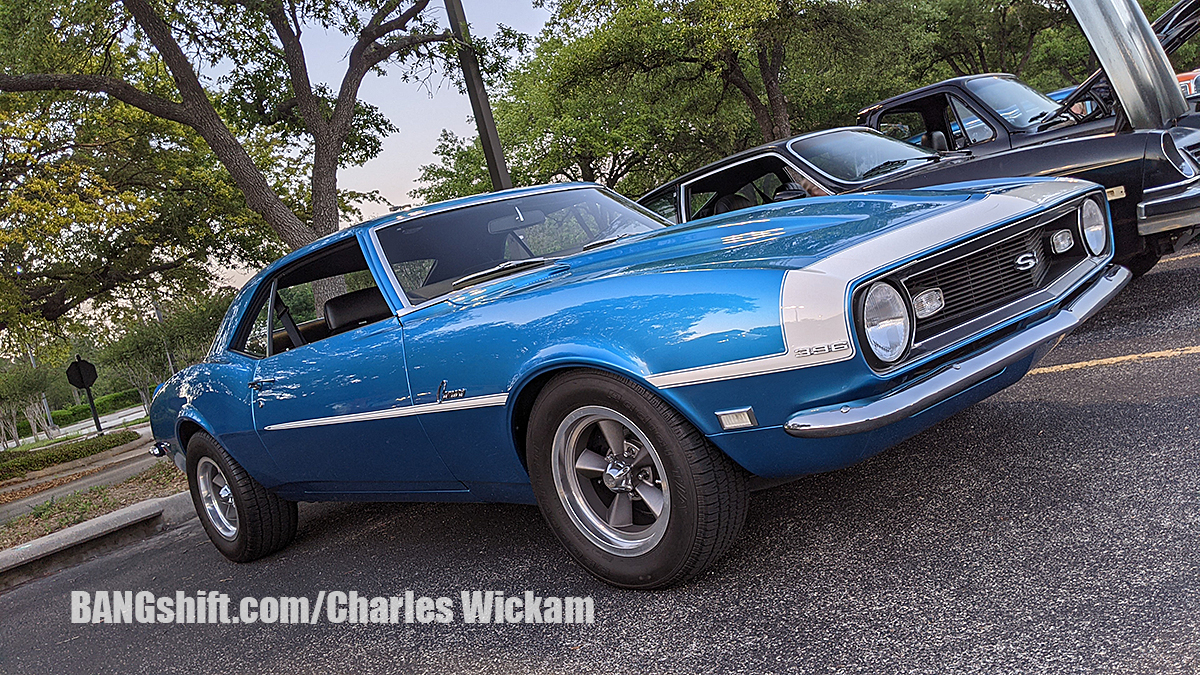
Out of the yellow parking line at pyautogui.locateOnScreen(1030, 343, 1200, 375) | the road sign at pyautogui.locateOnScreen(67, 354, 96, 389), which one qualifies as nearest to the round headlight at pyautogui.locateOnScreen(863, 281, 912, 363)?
the yellow parking line at pyautogui.locateOnScreen(1030, 343, 1200, 375)

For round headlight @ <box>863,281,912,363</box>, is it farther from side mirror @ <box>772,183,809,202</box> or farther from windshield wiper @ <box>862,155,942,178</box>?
windshield wiper @ <box>862,155,942,178</box>

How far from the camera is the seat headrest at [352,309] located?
3.60 metres

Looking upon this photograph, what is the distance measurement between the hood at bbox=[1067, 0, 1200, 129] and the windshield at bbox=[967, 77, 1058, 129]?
2.76 feet

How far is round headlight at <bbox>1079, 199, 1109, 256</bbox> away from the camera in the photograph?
10.8ft

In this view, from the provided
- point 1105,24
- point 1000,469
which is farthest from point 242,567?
point 1105,24

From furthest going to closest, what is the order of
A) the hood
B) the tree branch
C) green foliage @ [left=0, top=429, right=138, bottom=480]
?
green foliage @ [left=0, top=429, right=138, bottom=480]
the tree branch
the hood

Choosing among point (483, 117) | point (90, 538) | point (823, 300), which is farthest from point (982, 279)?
point (483, 117)

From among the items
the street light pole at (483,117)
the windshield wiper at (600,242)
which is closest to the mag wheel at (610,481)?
the windshield wiper at (600,242)

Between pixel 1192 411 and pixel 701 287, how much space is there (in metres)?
2.25

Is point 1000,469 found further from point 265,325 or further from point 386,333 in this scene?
point 265,325

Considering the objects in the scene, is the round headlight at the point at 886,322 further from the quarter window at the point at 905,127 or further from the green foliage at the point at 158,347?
the green foliage at the point at 158,347

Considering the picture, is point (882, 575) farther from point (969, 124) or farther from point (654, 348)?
point (969, 124)

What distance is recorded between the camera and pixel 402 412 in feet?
10.6

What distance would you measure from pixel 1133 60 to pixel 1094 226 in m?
2.86
